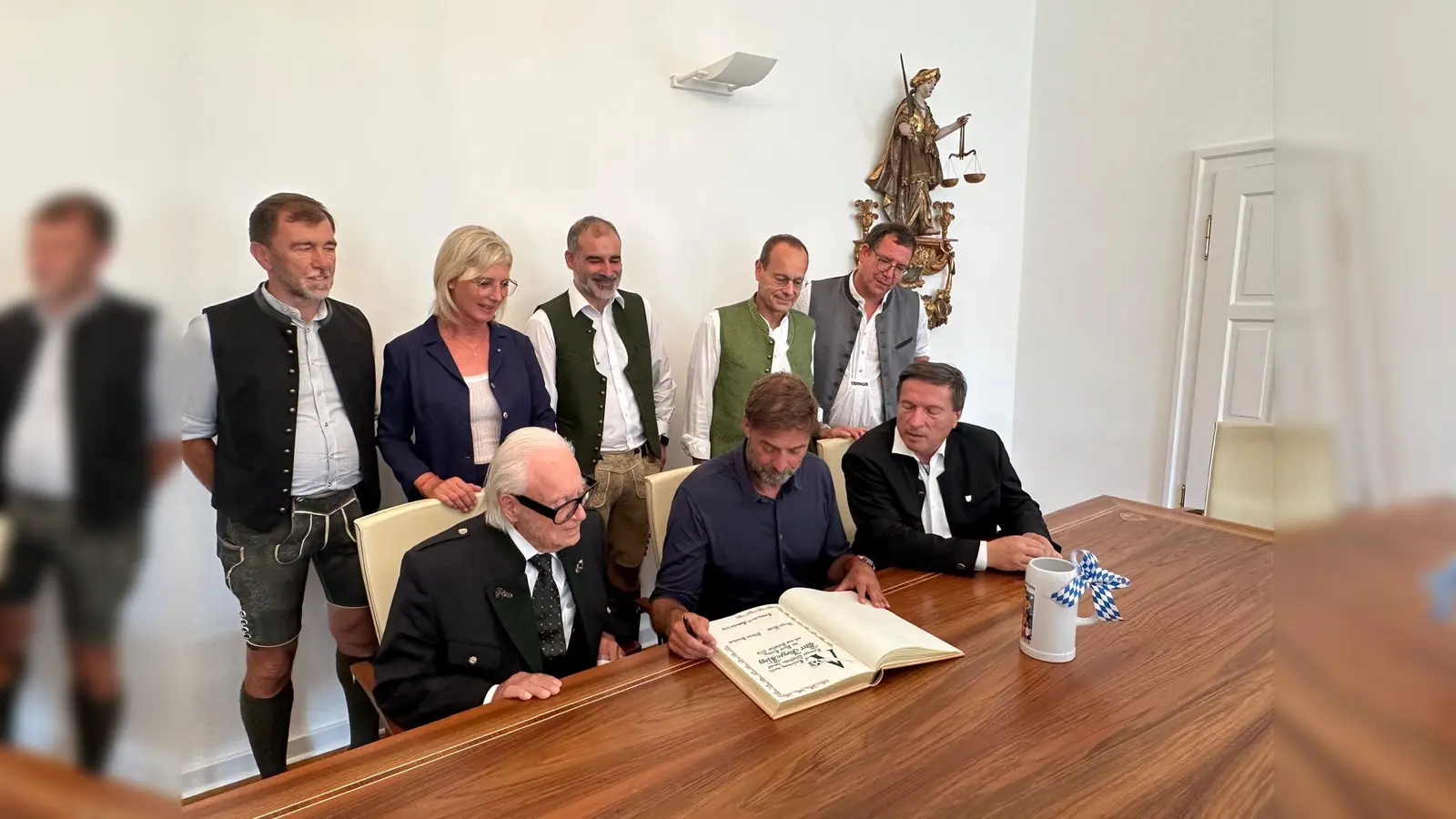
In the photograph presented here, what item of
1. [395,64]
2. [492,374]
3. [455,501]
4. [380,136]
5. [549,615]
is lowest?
[549,615]

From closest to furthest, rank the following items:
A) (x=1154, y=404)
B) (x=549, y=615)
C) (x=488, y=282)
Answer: (x=549, y=615) → (x=488, y=282) → (x=1154, y=404)

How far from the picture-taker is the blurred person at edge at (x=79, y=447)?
0.10 m

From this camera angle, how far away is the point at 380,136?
2.27m

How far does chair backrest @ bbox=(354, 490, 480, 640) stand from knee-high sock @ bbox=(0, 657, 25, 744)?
1551 mm

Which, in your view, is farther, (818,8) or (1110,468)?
(1110,468)

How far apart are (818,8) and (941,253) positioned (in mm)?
1312

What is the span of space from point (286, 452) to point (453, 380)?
0.43 meters

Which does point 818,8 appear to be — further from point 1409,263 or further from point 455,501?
point 1409,263

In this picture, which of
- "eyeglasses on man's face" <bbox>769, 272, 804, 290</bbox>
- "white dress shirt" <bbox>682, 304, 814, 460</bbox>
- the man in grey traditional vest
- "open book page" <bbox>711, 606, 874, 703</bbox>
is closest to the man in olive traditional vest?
"white dress shirt" <bbox>682, 304, 814, 460</bbox>

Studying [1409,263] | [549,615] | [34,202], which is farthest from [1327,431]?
[549,615]

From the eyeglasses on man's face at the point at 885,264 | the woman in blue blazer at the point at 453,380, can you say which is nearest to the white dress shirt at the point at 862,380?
the eyeglasses on man's face at the point at 885,264

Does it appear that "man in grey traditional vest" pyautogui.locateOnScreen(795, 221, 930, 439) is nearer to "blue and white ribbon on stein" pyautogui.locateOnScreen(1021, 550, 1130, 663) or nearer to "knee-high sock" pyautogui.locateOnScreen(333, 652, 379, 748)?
"blue and white ribbon on stein" pyautogui.locateOnScreen(1021, 550, 1130, 663)

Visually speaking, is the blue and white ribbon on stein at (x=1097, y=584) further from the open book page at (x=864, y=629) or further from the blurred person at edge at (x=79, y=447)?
the blurred person at edge at (x=79, y=447)

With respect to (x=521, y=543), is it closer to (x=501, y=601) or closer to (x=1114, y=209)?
(x=501, y=601)
